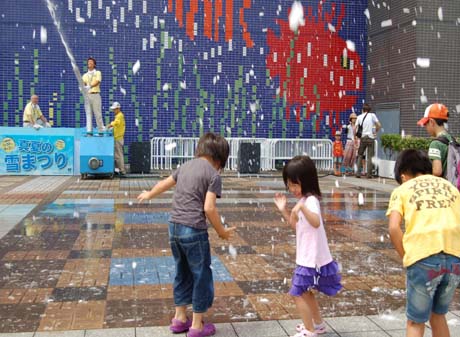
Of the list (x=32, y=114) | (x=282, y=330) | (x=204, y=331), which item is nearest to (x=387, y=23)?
(x=32, y=114)

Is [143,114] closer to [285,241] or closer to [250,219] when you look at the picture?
[250,219]

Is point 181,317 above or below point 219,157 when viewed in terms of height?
below

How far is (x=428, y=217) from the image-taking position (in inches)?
128

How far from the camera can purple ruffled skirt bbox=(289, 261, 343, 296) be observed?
13.0 ft

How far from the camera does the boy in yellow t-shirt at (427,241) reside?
127 inches

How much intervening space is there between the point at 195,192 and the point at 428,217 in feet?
5.09

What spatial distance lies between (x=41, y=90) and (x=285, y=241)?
48.0 feet

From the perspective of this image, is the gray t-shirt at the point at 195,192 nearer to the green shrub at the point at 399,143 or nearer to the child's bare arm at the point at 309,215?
the child's bare arm at the point at 309,215

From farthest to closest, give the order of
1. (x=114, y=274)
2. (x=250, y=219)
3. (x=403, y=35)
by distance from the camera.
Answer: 1. (x=403, y=35)
2. (x=250, y=219)
3. (x=114, y=274)

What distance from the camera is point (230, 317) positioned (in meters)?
4.55

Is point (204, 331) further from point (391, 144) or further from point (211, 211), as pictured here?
point (391, 144)

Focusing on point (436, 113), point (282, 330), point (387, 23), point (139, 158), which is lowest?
point (282, 330)

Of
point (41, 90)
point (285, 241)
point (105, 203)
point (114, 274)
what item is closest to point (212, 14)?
point (41, 90)

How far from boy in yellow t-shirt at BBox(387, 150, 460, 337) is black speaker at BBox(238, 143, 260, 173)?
15100 mm
